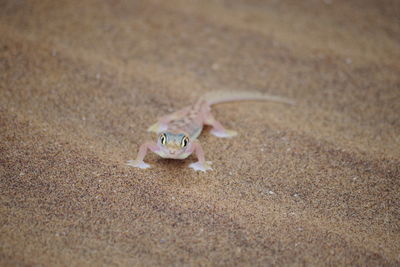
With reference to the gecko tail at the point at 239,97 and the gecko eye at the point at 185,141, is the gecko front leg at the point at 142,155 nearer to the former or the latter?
the gecko eye at the point at 185,141

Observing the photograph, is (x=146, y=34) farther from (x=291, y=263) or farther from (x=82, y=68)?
(x=291, y=263)

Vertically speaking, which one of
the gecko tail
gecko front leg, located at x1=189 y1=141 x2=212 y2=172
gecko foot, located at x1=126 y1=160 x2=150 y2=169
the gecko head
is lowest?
gecko foot, located at x1=126 y1=160 x2=150 y2=169

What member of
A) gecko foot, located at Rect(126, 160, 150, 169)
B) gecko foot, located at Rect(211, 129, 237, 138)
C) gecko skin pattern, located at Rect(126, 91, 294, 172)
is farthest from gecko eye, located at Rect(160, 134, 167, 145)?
gecko foot, located at Rect(211, 129, 237, 138)

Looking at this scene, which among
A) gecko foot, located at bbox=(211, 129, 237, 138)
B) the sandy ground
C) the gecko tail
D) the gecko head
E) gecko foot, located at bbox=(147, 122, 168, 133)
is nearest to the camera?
the sandy ground

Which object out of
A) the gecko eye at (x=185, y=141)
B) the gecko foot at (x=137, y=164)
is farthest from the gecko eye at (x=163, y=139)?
the gecko foot at (x=137, y=164)

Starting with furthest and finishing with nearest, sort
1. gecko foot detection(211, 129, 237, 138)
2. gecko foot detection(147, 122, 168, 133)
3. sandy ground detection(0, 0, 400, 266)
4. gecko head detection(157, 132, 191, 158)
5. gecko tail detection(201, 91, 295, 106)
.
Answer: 1. gecko tail detection(201, 91, 295, 106)
2. gecko foot detection(211, 129, 237, 138)
3. gecko foot detection(147, 122, 168, 133)
4. gecko head detection(157, 132, 191, 158)
5. sandy ground detection(0, 0, 400, 266)

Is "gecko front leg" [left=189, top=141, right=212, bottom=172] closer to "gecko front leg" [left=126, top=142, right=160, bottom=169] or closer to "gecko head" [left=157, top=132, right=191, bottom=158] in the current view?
"gecko head" [left=157, top=132, right=191, bottom=158]
